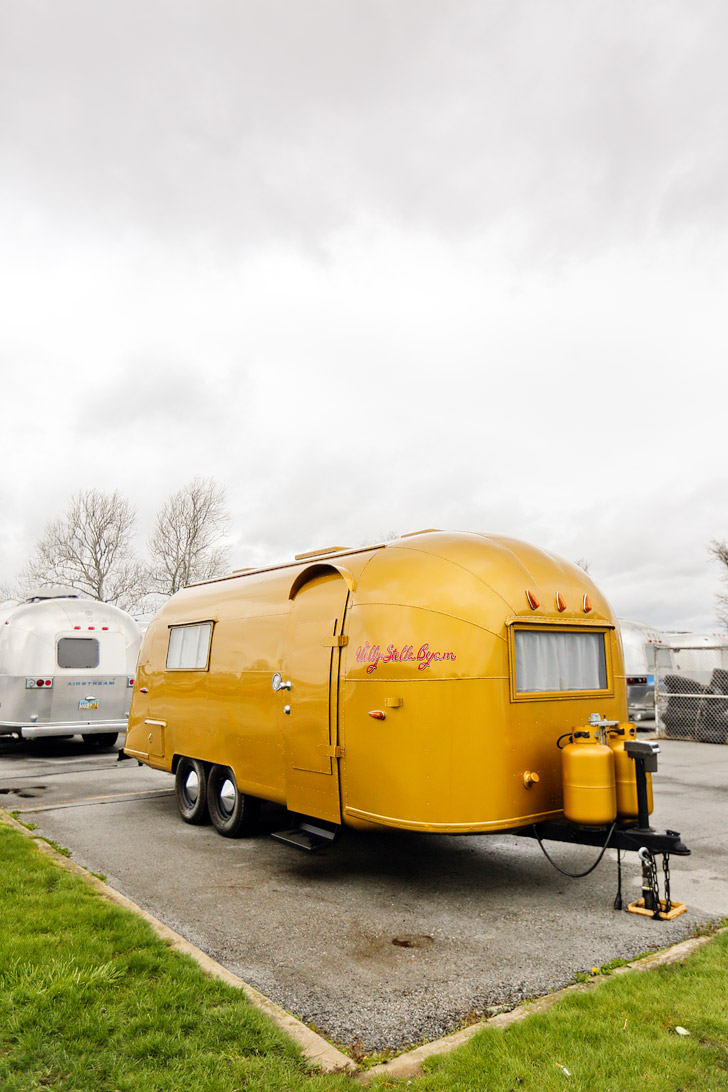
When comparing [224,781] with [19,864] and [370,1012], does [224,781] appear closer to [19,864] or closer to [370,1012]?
[19,864]

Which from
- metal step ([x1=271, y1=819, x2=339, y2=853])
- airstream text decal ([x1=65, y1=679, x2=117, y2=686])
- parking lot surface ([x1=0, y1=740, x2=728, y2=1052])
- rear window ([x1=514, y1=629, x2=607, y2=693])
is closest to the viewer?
parking lot surface ([x1=0, y1=740, x2=728, y2=1052])

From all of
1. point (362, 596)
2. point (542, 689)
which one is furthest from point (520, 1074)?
point (362, 596)

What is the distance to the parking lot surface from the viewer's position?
4543 millimetres

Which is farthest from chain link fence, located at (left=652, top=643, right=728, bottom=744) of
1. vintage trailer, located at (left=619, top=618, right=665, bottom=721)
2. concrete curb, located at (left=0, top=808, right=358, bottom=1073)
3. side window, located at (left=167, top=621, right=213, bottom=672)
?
concrete curb, located at (left=0, top=808, right=358, bottom=1073)

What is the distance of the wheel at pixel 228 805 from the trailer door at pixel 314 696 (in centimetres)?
132

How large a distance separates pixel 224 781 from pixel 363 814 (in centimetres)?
298

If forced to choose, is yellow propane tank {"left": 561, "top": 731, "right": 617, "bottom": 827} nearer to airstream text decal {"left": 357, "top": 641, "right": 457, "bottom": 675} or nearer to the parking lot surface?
the parking lot surface

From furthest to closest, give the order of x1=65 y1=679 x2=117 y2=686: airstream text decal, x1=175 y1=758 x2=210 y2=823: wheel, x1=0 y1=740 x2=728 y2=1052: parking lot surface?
1. x1=65 y1=679 x2=117 y2=686: airstream text decal
2. x1=175 y1=758 x2=210 y2=823: wheel
3. x1=0 y1=740 x2=728 y2=1052: parking lot surface

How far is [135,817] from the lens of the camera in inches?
380

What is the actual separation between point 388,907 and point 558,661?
95.5 inches

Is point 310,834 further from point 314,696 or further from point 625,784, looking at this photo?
point 625,784

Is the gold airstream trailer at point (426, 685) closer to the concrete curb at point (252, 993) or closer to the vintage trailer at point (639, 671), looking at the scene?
the concrete curb at point (252, 993)

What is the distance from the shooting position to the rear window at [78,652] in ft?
51.0

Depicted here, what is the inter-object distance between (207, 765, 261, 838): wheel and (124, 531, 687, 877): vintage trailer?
1.46 ft
